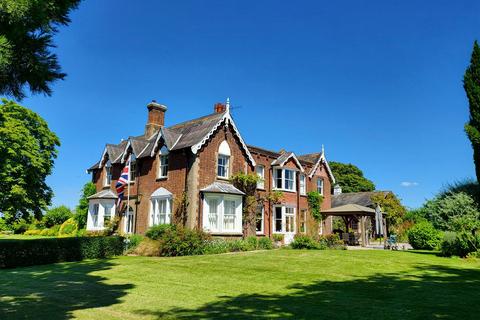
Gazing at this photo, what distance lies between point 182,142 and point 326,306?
814 inches

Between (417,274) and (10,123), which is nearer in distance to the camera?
(417,274)

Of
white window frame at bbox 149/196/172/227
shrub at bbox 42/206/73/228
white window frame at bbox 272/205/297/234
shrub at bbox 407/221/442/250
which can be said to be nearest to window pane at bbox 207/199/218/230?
white window frame at bbox 149/196/172/227

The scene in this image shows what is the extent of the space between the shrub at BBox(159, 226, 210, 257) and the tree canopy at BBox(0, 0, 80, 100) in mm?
15940

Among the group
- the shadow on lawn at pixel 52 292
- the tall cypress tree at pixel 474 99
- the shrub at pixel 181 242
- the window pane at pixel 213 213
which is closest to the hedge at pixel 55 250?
the shadow on lawn at pixel 52 292

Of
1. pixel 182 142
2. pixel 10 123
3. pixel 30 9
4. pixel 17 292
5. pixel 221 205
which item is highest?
pixel 10 123

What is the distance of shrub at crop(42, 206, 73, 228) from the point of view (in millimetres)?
52969

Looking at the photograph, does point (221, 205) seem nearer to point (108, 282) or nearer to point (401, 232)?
point (108, 282)

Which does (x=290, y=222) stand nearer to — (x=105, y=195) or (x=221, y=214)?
(x=221, y=214)

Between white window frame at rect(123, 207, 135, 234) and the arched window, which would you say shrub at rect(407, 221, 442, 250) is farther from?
white window frame at rect(123, 207, 135, 234)

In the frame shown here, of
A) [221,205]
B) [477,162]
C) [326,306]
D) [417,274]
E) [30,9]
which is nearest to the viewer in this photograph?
[30,9]

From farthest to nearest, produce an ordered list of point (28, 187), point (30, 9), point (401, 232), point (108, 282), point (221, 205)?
point (401, 232)
point (28, 187)
point (221, 205)
point (108, 282)
point (30, 9)

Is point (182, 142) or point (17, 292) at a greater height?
point (182, 142)

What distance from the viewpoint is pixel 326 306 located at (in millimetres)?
9344

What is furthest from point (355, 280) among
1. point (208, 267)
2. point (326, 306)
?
point (208, 267)
